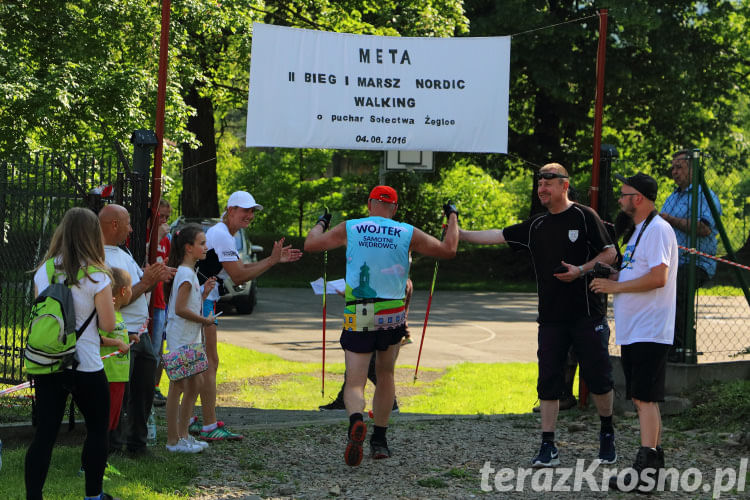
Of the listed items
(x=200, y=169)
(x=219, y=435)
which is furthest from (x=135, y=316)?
(x=200, y=169)

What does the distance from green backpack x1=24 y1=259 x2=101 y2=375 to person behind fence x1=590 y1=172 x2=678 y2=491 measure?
3.29 metres

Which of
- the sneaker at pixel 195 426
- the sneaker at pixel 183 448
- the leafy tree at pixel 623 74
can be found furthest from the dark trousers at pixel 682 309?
the leafy tree at pixel 623 74

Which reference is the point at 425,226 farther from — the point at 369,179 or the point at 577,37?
the point at 577,37

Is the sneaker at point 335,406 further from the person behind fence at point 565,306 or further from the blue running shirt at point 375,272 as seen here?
the person behind fence at point 565,306

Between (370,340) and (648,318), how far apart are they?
6.19ft

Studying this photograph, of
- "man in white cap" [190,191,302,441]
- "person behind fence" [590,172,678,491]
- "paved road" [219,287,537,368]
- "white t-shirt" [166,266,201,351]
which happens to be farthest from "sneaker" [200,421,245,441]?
"paved road" [219,287,537,368]

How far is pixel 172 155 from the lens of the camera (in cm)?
1859

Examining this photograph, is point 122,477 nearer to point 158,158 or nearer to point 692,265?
point 158,158

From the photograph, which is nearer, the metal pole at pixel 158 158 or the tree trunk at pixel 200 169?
the metal pole at pixel 158 158

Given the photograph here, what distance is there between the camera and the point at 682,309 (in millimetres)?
8250

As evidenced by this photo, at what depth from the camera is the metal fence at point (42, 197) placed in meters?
6.98

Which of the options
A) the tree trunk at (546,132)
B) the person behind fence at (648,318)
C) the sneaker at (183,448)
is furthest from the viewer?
the tree trunk at (546,132)

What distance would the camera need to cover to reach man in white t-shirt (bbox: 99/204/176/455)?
5539mm

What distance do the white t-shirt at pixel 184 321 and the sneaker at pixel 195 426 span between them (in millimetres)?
1056
